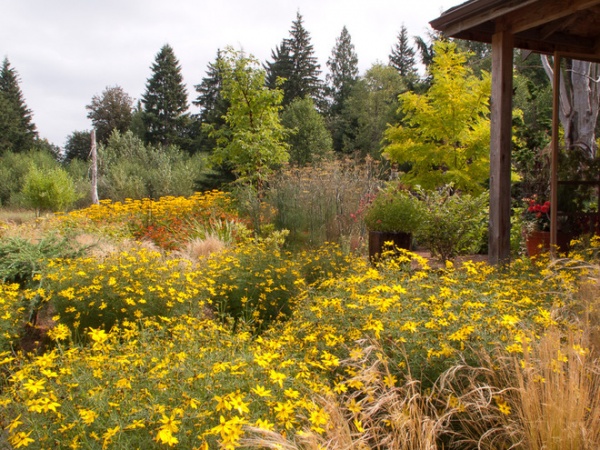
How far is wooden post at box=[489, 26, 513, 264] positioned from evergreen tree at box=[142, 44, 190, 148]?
1119 inches

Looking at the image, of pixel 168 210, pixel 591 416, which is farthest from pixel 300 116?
pixel 591 416

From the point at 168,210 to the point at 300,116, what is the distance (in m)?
15.8

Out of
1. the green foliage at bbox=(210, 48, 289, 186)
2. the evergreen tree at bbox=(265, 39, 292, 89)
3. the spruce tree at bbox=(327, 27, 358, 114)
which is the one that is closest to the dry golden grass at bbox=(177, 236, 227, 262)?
the green foliage at bbox=(210, 48, 289, 186)

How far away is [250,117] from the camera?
1095 cm

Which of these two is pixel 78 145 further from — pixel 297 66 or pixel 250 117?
pixel 250 117

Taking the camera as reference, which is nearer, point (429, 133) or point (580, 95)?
point (580, 95)

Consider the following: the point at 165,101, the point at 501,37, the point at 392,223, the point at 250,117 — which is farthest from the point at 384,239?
the point at 165,101

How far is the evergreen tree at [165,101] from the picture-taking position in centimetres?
3156

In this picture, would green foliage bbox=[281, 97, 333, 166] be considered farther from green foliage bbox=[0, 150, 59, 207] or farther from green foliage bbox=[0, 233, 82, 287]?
green foliage bbox=[0, 233, 82, 287]

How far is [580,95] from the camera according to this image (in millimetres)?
7062

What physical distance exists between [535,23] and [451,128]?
5.71 metres

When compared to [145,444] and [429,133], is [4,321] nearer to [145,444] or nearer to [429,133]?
[145,444]

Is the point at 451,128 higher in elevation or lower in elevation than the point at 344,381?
higher

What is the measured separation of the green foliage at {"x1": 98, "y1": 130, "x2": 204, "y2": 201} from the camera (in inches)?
684
